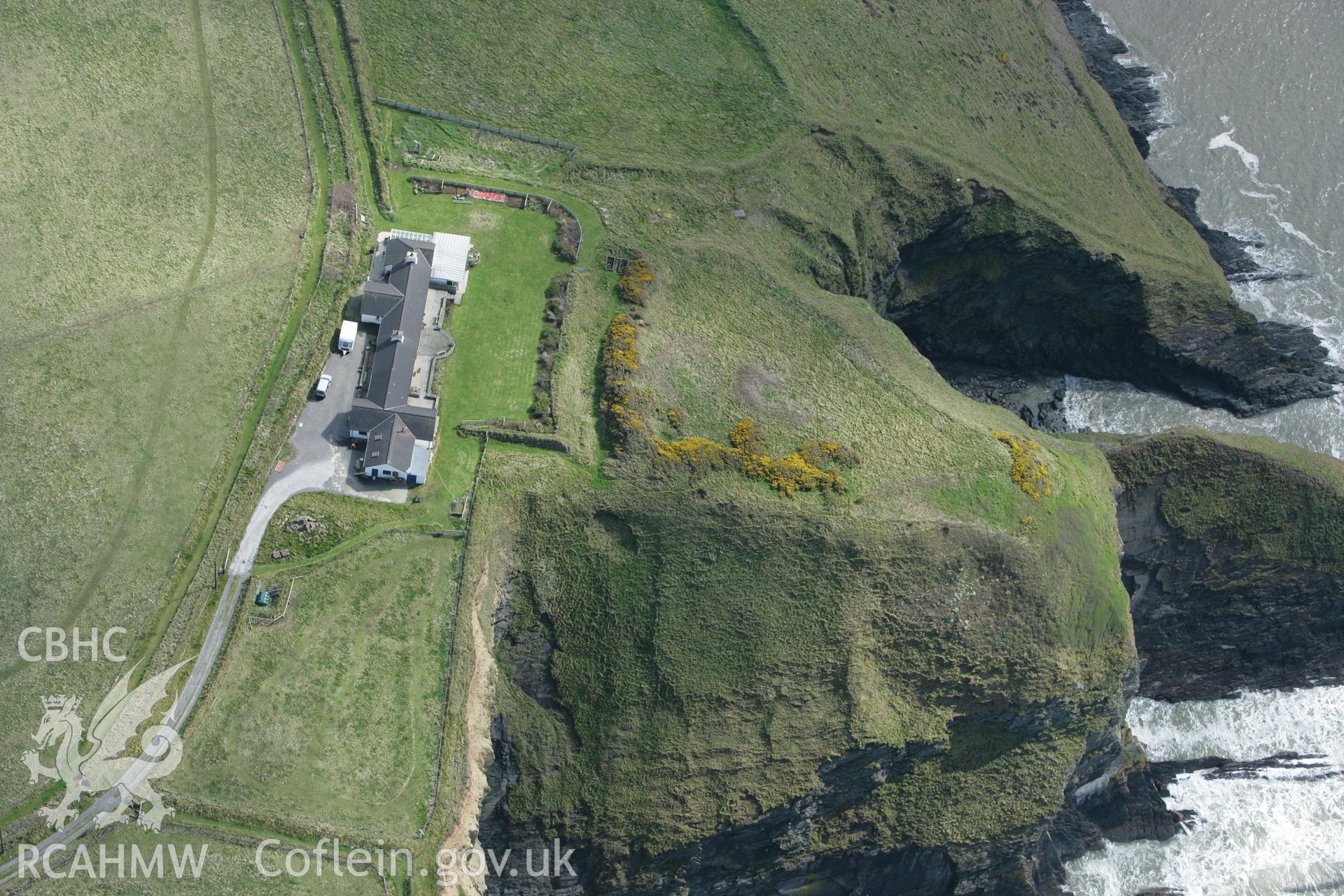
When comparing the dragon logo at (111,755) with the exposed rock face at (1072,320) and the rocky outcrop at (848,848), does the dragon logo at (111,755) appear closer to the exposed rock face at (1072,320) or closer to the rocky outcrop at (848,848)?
the rocky outcrop at (848,848)

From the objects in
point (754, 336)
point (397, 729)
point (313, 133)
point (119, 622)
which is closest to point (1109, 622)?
point (754, 336)

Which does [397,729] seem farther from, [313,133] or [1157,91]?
[1157,91]

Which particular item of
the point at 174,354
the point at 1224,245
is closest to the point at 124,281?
the point at 174,354

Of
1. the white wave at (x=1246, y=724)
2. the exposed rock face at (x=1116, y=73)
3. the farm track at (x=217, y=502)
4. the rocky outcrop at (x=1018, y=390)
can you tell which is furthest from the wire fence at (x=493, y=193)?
the exposed rock face at (x=1116, y=73)

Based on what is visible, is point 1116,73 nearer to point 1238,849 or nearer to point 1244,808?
point 1244,808

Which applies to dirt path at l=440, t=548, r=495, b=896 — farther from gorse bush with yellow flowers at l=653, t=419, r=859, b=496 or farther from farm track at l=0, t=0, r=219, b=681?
farm track at l=0, t=0, r=219, b=681

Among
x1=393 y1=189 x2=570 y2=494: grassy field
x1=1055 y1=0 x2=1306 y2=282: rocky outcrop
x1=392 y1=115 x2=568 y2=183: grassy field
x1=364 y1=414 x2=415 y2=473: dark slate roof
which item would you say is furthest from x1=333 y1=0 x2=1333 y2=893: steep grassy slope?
x1=1055 y1=0 x2=1306 y2=282: rocky outcrop
